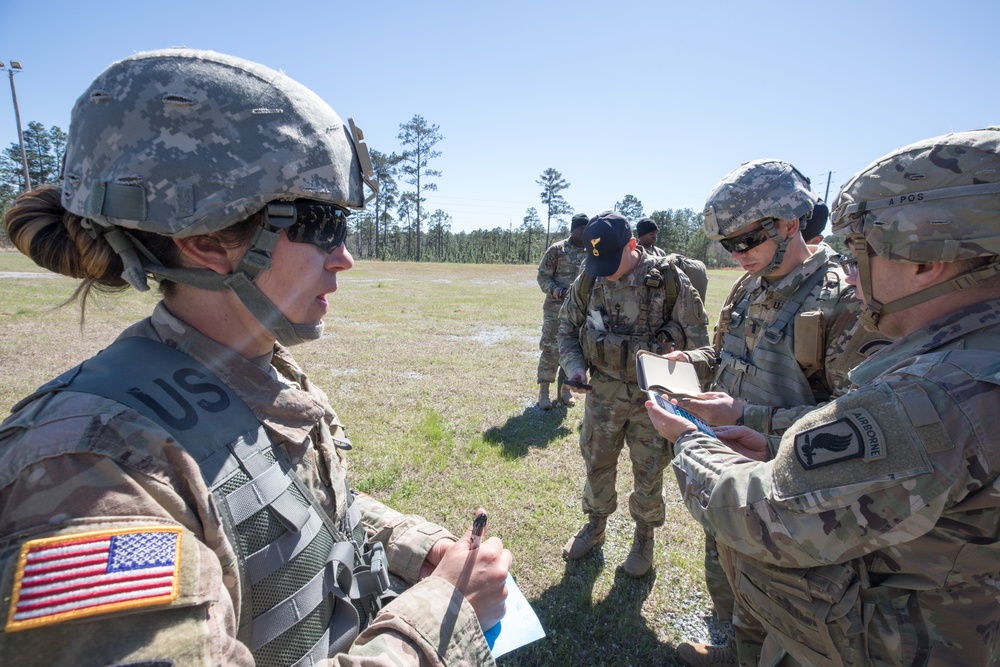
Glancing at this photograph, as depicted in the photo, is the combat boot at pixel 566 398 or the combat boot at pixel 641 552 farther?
the combat boot at pixel 566 398

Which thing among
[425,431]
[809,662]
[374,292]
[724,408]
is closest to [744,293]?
[724,408]

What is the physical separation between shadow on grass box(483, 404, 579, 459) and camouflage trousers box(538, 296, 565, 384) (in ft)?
1.65

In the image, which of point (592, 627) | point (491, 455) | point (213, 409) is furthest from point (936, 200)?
point (491, 455)

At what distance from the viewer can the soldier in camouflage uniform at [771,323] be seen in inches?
96.6

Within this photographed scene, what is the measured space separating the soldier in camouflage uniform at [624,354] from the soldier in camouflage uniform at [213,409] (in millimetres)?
2546

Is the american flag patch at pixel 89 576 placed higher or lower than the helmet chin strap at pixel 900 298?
lower

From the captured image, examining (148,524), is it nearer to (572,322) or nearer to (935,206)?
(935,206)

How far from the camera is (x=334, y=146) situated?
1.47 metres

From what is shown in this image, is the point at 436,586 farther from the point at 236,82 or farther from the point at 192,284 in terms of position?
the point at 236,82

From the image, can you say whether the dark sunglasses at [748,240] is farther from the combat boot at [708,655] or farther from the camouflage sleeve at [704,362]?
the combat boot at [708,655]

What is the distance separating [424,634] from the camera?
115cm

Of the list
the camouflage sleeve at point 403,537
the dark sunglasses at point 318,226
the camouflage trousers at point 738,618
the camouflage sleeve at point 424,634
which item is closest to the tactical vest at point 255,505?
the camouflage sleeve at point 424,634

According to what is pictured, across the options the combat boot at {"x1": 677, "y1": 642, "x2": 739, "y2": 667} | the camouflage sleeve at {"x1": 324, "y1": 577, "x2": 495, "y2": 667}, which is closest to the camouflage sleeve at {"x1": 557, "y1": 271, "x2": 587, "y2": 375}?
the combat boot at {"x1": 677, "y1": 642, "x2": 739, "y2": 667}

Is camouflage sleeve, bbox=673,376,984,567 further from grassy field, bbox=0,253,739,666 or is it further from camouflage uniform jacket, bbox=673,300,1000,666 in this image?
grassy field, bbox=0,253,739,666
